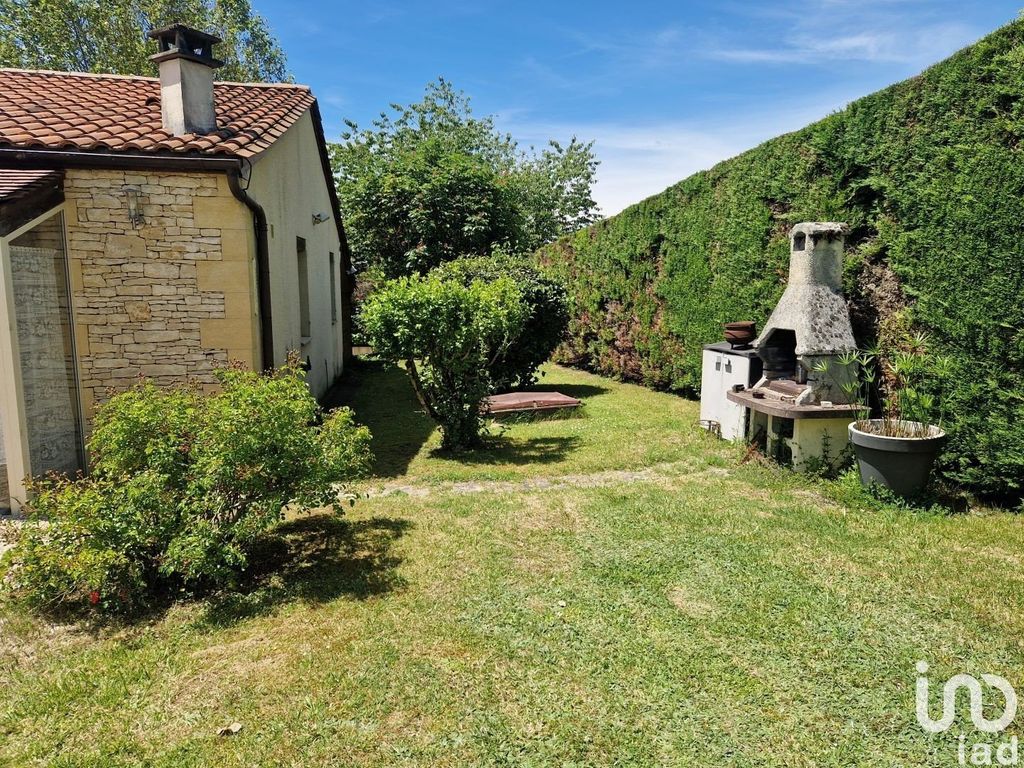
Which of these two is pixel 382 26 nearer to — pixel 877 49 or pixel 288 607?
pixel 877 49

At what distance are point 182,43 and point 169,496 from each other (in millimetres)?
6337

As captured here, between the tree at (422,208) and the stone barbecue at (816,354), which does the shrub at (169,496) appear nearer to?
the stone barbecue at (816,354)

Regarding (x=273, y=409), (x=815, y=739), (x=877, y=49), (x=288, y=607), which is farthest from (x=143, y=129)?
(x=877, y=49)

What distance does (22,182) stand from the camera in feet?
20.4

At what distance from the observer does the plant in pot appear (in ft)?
17.7

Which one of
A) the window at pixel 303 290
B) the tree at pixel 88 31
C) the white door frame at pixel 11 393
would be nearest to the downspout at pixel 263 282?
the white door frame at pixel 11 393

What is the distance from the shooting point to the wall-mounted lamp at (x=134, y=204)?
691cm

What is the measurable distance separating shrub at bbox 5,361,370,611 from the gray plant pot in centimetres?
458

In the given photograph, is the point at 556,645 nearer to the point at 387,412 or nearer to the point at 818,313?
the point at 818,313

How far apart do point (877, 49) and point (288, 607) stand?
418 inches

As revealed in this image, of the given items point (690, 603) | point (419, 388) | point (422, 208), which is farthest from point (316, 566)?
point (422, 208)

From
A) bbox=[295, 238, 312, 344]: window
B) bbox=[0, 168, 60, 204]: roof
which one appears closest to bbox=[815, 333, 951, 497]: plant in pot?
bbox=[0, 168, 60, 204]: roof

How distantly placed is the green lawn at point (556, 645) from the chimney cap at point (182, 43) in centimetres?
598

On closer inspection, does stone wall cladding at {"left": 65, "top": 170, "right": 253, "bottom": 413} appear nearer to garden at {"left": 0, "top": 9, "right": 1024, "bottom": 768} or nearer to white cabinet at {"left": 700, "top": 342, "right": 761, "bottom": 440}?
garden at {"left": 0, "top": 9, "right": 1024, "bottom": 768}
